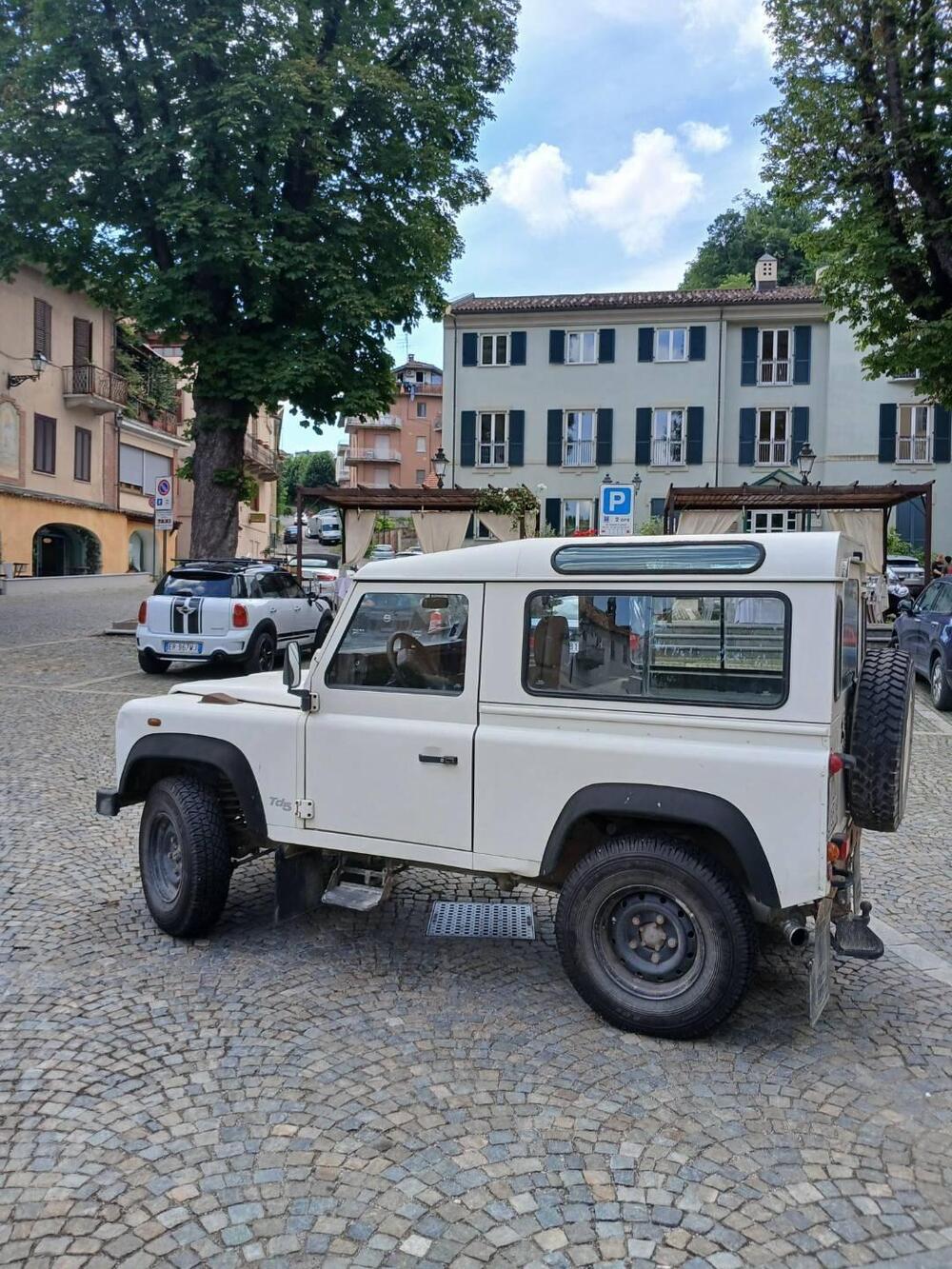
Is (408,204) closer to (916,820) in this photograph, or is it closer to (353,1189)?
(916,820)

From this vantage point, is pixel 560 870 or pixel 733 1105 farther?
pixel 560 870

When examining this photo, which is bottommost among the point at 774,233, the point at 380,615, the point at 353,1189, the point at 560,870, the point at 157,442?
the point at 353,1189

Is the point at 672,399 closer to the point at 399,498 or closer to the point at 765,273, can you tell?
the point at 765,273

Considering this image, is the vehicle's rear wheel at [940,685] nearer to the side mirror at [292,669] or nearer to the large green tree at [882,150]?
the large green tree at [882,150]

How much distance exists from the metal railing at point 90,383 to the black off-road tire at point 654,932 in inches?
1374

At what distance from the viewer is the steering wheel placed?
160 inches

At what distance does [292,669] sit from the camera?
418 centimetres

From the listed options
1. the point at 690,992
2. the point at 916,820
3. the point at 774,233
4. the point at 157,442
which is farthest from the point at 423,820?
the point at 774,233

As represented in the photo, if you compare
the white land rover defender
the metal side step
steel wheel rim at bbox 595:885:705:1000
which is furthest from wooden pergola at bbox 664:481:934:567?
steel wheel rim at bbox 595:885:705:1000

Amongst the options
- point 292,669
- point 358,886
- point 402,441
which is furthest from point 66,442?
point 402,441

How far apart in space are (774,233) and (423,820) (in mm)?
58317

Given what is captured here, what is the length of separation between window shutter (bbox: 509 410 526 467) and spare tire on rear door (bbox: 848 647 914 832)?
33354 mm

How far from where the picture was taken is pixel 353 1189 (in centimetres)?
275

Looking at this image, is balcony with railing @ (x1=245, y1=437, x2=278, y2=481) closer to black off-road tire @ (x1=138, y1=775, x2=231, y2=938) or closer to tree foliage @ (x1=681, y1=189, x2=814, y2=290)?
tree foliage @ (x1=681, y1=189, x2=814, y2=290)
